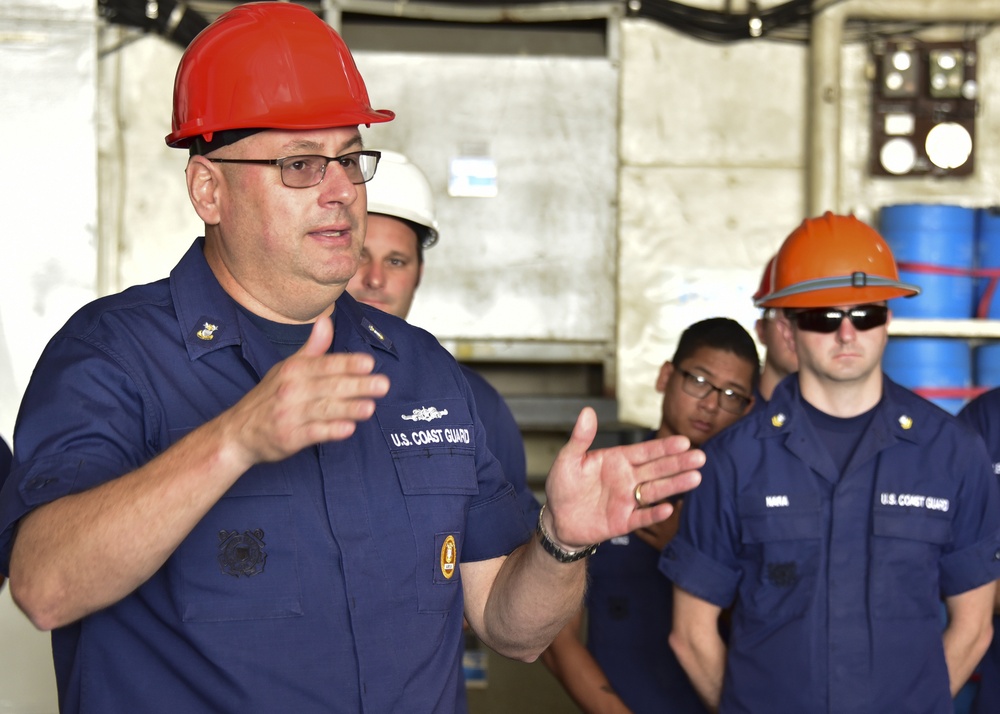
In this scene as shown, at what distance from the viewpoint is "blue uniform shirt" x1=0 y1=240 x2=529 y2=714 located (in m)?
1.52

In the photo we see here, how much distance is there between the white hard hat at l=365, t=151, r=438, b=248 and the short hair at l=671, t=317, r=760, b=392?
925 mm

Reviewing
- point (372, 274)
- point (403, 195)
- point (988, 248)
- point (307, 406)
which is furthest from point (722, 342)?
point (307, 406)

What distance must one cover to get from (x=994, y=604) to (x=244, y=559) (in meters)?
2.27

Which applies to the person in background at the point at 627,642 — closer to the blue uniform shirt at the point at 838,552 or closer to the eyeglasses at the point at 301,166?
the blue uniform shirt at the point at 838,552

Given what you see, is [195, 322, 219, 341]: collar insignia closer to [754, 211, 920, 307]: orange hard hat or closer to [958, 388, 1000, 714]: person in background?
[754, 211, 920, 307]: orange hard hat

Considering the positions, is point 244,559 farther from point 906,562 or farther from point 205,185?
point 906,562

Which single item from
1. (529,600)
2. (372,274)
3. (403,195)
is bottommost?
(529,600)

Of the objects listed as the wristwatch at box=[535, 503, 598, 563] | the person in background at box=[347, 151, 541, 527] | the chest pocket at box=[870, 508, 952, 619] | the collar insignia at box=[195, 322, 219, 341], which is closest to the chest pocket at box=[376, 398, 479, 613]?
the wristwatch at box=[535, 503, 598, 563]

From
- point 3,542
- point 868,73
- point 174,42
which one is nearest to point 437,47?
point 174,42

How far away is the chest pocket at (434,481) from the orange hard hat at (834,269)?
1467 mm

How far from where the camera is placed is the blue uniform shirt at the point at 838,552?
2.62 m

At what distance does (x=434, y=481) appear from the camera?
1744 millimetres

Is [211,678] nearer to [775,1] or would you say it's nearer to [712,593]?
[712,593]

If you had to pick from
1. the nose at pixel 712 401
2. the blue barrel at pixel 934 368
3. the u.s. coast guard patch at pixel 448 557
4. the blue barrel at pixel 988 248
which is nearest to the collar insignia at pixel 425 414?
the u.s. coast guard patch at pixel 448 557
